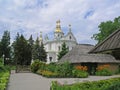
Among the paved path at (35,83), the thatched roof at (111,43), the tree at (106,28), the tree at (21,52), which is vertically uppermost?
the tree at (106,28)

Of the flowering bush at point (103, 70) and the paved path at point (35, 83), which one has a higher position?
the flowering bush at point (103, 70)

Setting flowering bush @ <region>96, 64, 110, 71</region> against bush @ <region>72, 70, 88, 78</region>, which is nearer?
bush @ <region>72, 70, 88, 78</region>

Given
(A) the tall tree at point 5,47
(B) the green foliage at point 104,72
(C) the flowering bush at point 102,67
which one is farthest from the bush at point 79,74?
(A) the tall tree at point 5,47

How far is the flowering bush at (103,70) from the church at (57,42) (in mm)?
41762

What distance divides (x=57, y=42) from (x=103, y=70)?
46579mm

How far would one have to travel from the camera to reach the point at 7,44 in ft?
221

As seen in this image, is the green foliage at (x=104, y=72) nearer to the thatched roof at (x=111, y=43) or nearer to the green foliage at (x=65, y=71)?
the green foliage at (x=65, y=71)

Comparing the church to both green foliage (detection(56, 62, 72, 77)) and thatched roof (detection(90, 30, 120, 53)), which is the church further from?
thatched roof (detection(90, 30, 120, 53))

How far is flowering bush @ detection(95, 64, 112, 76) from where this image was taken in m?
33.4

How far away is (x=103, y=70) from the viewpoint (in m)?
34.1

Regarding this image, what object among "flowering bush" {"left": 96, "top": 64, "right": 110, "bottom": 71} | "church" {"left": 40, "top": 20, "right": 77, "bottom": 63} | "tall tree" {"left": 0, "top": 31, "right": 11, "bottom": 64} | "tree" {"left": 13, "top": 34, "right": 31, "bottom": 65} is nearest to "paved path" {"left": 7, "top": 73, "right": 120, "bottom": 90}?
"flowering bush" {"left": 96, "top": 64, "right": 110, "bottom": 71}

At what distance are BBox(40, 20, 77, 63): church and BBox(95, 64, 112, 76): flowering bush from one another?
4176 centimetres

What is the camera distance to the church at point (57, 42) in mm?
78594

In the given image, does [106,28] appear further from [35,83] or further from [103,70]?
[35,83]
